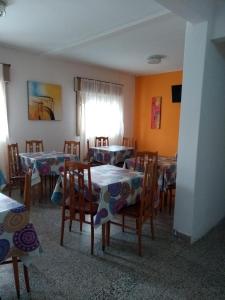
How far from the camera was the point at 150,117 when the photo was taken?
235 inches

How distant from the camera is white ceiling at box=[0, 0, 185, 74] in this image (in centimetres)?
248

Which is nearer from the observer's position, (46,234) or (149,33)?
(46,234)

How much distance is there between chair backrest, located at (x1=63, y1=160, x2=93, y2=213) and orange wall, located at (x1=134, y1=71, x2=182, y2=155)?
3.71 metres

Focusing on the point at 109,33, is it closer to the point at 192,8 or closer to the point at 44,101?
the point at 192,8

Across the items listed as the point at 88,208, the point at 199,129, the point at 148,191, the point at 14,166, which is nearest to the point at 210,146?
the point at 199,129

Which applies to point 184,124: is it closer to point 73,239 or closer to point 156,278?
→ point 156,278

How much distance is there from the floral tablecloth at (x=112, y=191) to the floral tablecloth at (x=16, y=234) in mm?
656

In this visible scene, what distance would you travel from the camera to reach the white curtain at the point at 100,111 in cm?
509

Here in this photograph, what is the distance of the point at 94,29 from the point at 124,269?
2.88m

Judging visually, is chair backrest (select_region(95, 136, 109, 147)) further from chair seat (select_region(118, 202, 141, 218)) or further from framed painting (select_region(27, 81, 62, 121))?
chair seat (select_region(118, 202, 141, 218))

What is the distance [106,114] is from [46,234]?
3462 millimetres

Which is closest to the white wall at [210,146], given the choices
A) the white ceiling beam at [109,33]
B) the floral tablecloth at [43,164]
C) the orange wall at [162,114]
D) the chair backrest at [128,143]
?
the white ceiling beam at [109,33]

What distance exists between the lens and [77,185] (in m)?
2.32

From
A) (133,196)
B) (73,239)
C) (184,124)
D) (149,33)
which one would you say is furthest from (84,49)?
(73,239)
